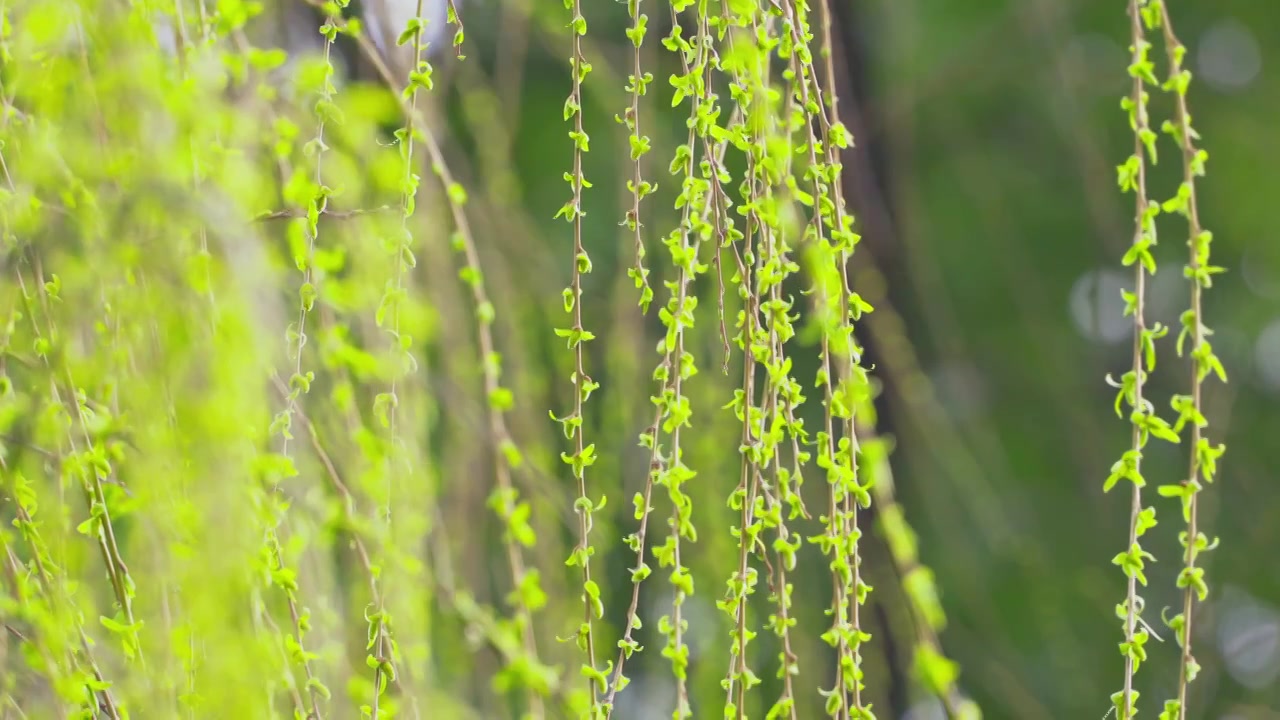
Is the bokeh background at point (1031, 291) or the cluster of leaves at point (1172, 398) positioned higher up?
the bokeh background at point (1031, 291)

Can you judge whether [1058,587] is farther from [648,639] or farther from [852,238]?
[852,238]

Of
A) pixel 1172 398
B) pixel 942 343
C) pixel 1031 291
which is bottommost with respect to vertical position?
pixel 1172 398

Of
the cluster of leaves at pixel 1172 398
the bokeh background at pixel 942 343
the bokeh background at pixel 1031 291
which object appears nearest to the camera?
the cluster of leaves at pixel 1172 398

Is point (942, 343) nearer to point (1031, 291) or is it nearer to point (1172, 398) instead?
point (1031, 291)

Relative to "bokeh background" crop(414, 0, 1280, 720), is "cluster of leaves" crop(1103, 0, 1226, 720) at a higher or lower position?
lower

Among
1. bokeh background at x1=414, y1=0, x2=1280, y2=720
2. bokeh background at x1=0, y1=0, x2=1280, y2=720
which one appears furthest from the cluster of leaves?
bokeh background at x1=414, y1=0, x2=1280, y2=720

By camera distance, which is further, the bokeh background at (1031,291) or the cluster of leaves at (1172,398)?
the bokeh background at (1031,291)

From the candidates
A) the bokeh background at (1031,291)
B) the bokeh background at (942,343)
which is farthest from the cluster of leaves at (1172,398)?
the bokeh background at (1031,291)

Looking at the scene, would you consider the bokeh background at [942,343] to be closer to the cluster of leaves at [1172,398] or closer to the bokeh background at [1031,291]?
the bokeh background at [1031,291]

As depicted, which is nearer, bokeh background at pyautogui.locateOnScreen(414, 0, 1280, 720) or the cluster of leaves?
the cluster of leaves

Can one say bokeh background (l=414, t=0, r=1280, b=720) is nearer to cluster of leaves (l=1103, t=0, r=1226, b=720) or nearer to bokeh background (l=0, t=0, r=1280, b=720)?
bokeh background (l=0, t=0, r=1280, b=720)

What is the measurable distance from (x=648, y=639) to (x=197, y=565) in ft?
7.11

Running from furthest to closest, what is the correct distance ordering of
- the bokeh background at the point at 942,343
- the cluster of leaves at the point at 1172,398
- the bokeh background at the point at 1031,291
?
the bokeh background at the point at 1031,291
the bokeh background at the point at 942,343
the cluster of leaves at the point at 1172,398

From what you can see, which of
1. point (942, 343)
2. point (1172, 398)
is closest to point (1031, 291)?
point (942, 343)
